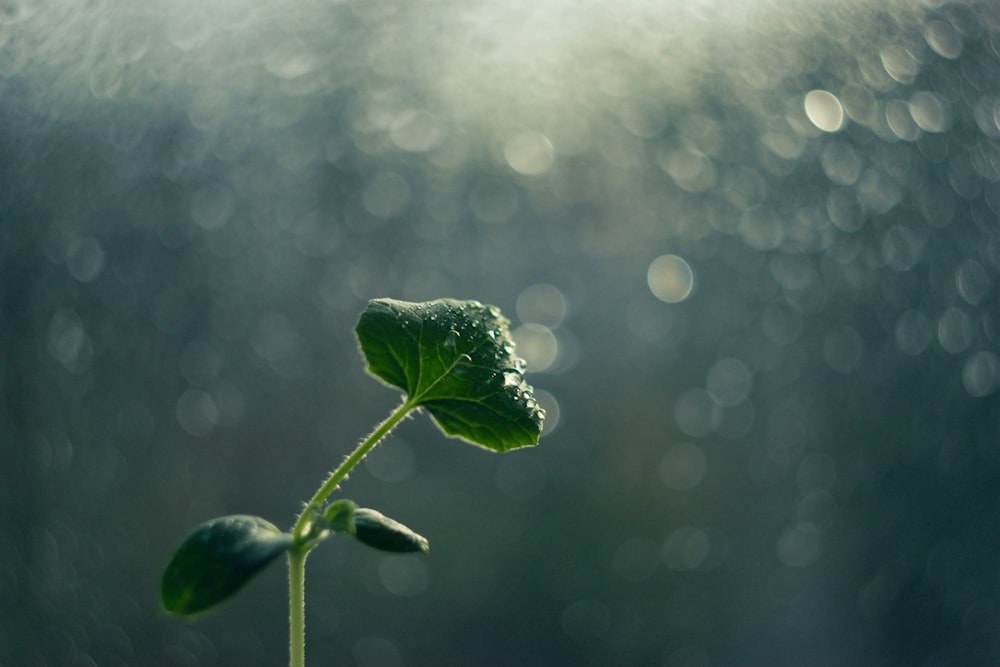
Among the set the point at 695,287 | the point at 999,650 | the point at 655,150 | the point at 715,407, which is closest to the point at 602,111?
the point at 655,150

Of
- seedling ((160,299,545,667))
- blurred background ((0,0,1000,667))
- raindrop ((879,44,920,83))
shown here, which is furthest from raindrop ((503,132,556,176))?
seedling ((160,299,545,667))

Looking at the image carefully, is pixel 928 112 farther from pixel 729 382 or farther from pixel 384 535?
pixel 384 535

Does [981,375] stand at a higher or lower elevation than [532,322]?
lower

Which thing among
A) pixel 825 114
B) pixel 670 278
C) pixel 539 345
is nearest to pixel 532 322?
pixel 539 345

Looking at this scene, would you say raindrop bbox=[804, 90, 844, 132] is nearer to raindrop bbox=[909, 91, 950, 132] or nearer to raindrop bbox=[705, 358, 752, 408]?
raindrop bbox=[909, 91, 950, 132]

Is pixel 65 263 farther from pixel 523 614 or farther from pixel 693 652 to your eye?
pixel 693 652

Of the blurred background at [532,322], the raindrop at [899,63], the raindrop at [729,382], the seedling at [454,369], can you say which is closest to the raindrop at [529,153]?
the blurred background at [532,322]
